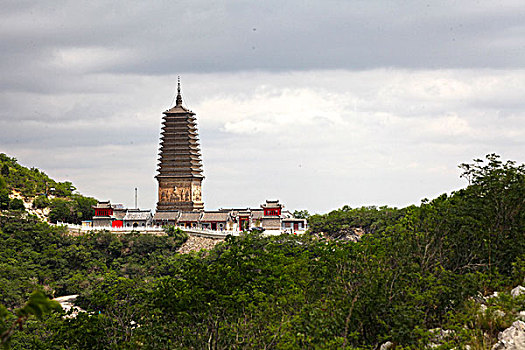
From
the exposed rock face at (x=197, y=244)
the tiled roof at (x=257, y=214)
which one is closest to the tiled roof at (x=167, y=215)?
the exposed rock face at (x=197, y=244)

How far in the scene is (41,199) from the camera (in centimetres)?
8169

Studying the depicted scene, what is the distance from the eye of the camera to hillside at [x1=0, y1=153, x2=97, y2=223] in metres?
79.5

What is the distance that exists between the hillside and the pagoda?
8.96m

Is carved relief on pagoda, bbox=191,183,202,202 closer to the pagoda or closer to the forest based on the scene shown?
the pagoda

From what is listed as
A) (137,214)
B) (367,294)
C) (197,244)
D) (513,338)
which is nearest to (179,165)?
(137,214)

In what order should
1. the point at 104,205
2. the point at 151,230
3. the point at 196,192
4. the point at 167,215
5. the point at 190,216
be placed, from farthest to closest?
the point at 196,192
the point at 167,215
the point at 190,216
the point at 104,205
the point at 151,230

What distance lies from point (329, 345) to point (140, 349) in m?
9.54

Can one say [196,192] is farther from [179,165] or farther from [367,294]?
[367,294]

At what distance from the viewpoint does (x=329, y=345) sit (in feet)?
64.4

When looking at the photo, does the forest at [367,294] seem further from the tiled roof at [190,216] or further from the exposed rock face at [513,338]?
the tiled roof at [190,216]

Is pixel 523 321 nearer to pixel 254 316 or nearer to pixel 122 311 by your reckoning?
pixel 254 316

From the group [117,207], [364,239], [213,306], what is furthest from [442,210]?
[117,207]

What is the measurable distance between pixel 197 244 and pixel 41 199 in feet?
66.8

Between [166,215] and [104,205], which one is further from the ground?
[104,205]
